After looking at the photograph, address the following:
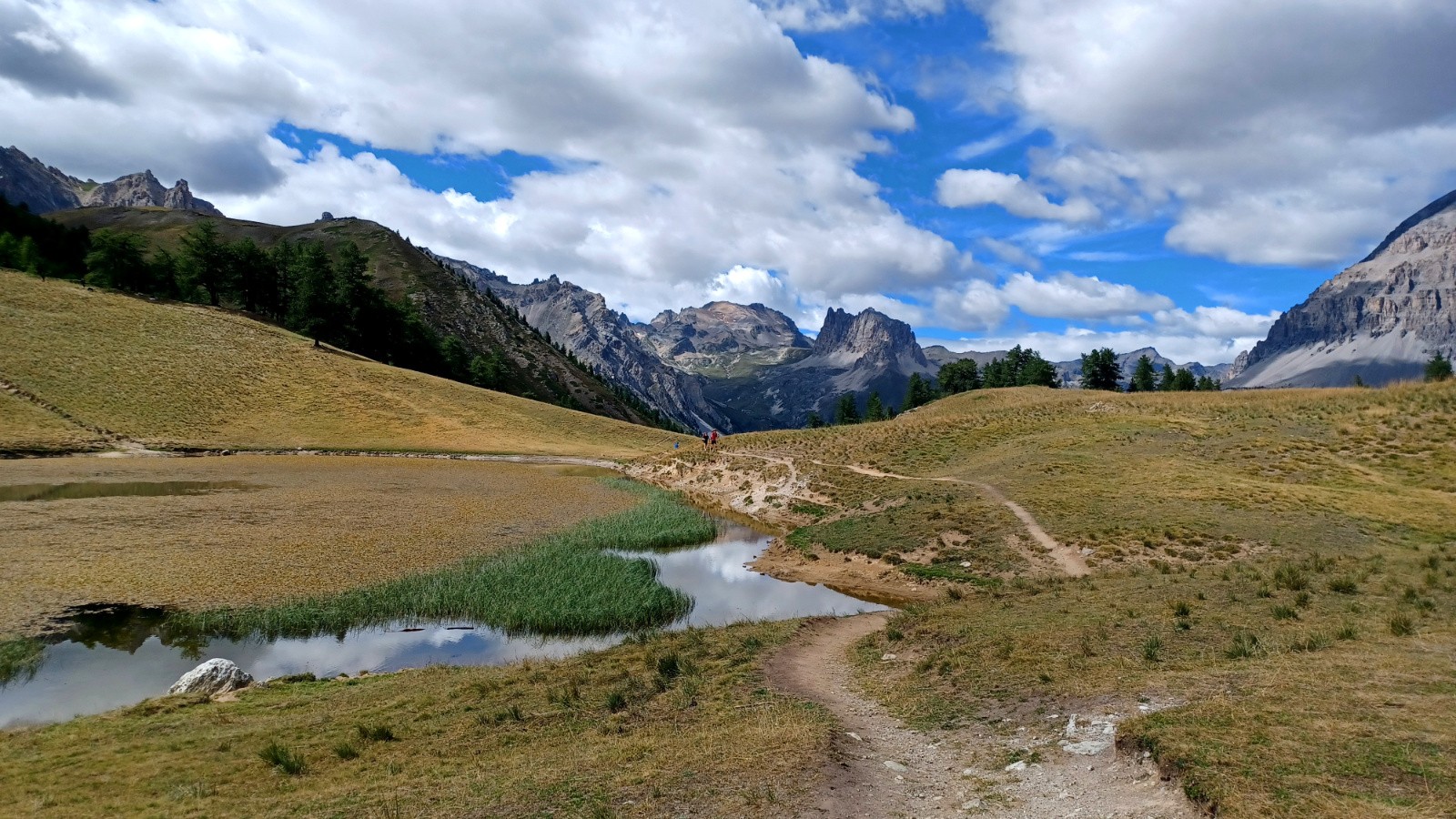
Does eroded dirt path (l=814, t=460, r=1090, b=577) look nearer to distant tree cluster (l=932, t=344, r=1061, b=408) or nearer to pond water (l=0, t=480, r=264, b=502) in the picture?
pond water (l=0, t=480, r=264, b=502)

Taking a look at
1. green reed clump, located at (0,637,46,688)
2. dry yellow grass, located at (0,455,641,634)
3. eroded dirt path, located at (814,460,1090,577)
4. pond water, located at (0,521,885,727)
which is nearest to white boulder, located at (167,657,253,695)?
pond water, located at (0,521,885,727)

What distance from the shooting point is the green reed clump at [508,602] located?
20984mm

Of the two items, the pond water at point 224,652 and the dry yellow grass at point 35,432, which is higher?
the dry yellow grass at point 35,432

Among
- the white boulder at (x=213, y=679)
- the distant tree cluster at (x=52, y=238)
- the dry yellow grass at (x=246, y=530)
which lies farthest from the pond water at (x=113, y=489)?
the distant tree cluster at (x=52, y=238)

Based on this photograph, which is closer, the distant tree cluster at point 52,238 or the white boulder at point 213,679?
the white boulder at point 213,679

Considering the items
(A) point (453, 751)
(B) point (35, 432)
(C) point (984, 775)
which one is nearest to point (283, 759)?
(A) point (453, 751)

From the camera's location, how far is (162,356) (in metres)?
75.8

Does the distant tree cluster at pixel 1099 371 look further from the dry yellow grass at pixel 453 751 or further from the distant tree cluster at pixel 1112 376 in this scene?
the dry yellow grass at pixel 453 751

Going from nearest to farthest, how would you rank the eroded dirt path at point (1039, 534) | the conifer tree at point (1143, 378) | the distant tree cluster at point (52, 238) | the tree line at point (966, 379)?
the eroded dirt path at point (1039, 534)
the distant tree cluster at point (52, 238)
the conifer tree at point (1143, 378)
the tree line at point (966, 379)

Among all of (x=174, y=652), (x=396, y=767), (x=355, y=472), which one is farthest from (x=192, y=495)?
(x=396, y=767)

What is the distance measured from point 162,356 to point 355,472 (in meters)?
42.6

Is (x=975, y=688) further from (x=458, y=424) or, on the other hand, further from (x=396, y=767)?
(x=458, y=424)

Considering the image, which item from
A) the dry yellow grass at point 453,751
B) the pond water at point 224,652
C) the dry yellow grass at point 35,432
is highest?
the dry yellow grass at point 35,432

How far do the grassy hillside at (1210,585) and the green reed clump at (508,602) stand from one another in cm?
1048
